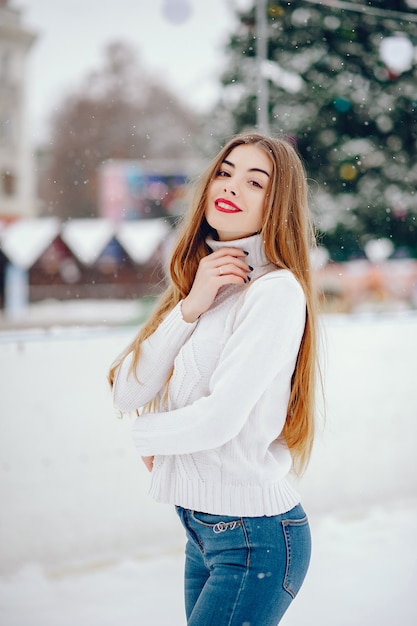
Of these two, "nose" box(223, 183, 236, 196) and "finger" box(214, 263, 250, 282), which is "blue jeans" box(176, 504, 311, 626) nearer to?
"finger" box(214, 263, 250, 282)

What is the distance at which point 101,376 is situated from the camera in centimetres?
238

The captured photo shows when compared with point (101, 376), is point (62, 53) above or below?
above

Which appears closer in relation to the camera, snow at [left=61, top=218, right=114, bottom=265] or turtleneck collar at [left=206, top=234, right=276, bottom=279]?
turtleneck collar at [left=206, top=234, right=276, bottom=279]

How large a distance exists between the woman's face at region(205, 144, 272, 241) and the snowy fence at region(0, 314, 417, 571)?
140 cm

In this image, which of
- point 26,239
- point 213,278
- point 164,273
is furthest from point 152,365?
point 26,239

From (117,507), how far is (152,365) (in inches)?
57.4

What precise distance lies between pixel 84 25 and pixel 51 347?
6.75m

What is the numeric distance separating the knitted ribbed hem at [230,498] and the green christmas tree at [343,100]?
3808 mm

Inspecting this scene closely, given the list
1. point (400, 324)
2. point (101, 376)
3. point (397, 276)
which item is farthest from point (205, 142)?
point (101, 376)

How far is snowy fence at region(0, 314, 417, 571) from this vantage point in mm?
2217

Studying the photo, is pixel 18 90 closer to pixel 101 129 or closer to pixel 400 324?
pixel 101 129

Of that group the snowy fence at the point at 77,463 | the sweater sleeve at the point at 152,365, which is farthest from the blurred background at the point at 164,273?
the sweater sleeve at the point at 152,365

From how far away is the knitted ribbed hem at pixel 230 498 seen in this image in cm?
92

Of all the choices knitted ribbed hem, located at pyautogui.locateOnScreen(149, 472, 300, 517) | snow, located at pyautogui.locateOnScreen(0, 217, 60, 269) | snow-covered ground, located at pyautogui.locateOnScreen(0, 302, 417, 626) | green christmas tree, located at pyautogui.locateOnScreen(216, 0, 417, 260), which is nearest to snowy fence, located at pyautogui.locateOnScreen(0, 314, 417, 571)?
snow-covered ground, located at pyautogui.locateOnScreen(0, 302, 417, 626)
